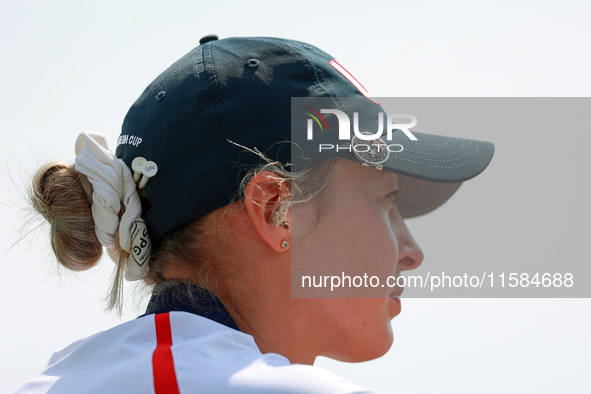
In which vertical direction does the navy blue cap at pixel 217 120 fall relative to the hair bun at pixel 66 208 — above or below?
above

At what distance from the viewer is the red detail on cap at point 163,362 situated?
1.26 m

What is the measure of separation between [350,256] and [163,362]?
57 cm

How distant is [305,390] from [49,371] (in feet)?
2.14

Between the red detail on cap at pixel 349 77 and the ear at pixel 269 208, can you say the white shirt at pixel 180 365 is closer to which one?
the ear at pixel 269 208

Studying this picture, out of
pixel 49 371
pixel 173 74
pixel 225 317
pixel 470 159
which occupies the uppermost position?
pixel 173 74

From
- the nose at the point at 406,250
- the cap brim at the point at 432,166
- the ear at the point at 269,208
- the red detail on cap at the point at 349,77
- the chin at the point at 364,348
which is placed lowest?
the chin at the point at 364,348

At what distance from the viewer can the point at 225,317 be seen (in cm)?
160

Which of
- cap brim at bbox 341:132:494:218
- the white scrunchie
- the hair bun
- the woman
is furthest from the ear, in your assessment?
the hair bun

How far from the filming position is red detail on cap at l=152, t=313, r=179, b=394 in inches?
49.5

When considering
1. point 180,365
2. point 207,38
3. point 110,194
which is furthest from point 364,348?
point 207,38

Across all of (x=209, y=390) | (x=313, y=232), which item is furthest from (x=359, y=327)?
(x=209, y=390)

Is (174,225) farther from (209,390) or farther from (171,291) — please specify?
(209,390)

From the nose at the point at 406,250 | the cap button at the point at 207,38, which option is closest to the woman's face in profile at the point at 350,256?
the nose at the point at 406,250

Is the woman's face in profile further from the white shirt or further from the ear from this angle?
the white shirt
